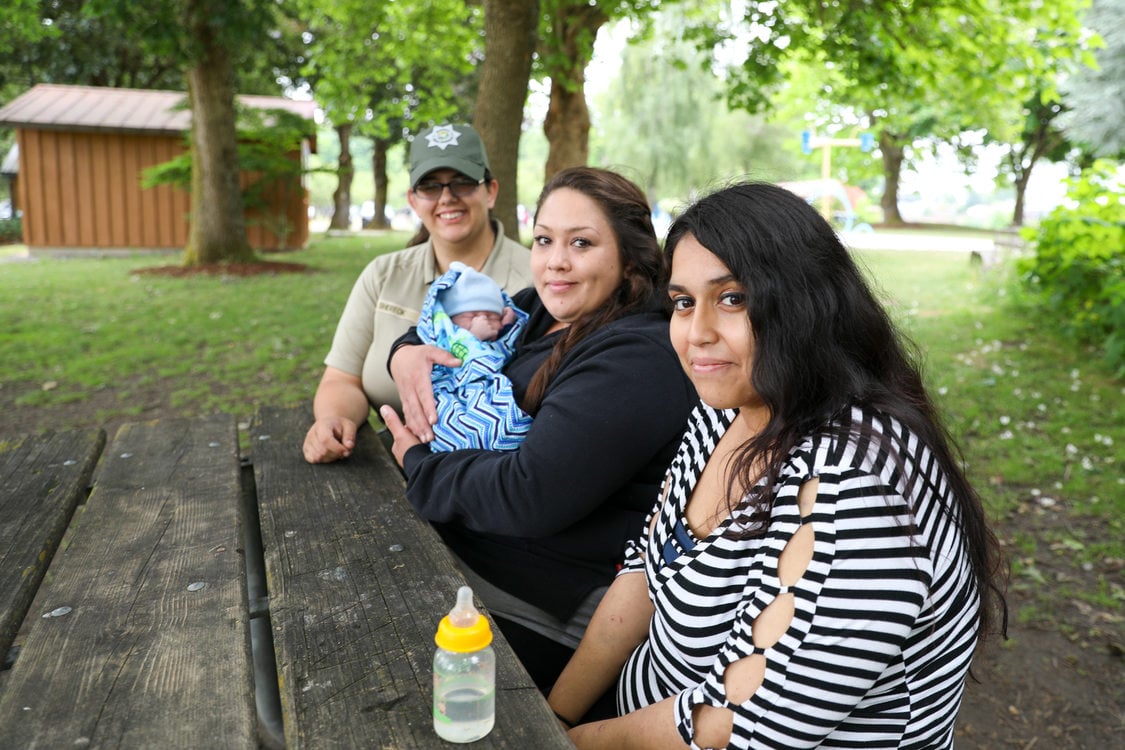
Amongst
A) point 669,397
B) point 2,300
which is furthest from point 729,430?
point 2,300

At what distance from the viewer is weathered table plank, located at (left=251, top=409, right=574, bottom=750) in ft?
4.48

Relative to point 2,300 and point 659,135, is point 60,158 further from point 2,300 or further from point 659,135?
point 659,135

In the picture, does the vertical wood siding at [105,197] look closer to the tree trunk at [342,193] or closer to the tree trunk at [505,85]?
the tree trunk at [342,193]

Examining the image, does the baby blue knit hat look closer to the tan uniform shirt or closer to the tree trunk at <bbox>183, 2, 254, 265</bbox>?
the tan uniform shirt

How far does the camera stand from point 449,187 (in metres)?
3.40

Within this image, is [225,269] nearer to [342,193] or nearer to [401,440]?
[401,440]

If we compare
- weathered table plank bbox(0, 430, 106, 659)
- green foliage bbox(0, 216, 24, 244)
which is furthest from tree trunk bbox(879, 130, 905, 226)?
weathered table plank bbox(0, 430, 106, 659)

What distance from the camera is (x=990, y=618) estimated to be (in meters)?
1.56

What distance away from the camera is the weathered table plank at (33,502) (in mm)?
1811

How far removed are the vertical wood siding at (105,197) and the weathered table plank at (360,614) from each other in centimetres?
1783

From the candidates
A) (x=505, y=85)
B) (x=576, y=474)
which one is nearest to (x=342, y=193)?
(x=505, y=85)

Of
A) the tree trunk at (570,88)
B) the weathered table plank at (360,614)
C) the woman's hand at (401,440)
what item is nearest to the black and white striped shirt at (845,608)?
the weathered table plank at (360,614)

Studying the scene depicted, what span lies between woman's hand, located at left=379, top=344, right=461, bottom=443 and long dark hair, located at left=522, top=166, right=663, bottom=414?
0.32 m

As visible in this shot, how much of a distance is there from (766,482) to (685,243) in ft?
1.51
